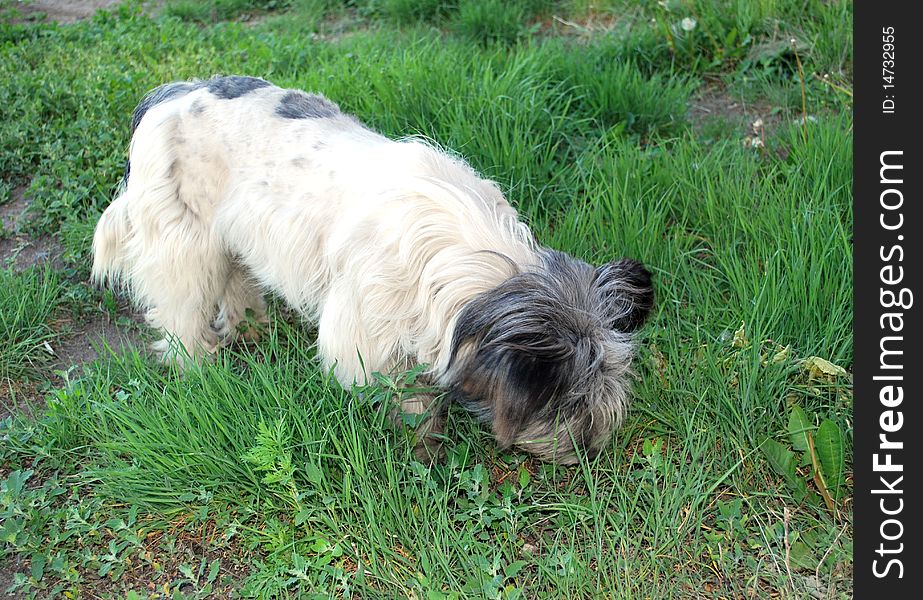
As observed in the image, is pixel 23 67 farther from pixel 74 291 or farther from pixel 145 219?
pixel 145 219

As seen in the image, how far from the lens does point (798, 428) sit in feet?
9.11

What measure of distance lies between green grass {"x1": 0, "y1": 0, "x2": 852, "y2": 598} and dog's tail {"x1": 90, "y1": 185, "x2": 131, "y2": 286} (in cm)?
39

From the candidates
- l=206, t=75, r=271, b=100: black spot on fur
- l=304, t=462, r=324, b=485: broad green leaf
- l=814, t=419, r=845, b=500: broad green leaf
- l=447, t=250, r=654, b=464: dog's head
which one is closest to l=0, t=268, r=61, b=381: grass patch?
l=206, t=75, r=271, b=100: black spot on fur

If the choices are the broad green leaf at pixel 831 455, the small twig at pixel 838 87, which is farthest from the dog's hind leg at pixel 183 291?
the small twig at pixel 838 87

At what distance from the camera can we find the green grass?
2.63 m

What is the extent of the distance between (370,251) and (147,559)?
1.29 metres

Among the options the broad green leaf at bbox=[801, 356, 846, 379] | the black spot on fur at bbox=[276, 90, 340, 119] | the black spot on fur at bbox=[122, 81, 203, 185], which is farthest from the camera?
the black spot on fur at bbox=[122, 81, 203, 185]

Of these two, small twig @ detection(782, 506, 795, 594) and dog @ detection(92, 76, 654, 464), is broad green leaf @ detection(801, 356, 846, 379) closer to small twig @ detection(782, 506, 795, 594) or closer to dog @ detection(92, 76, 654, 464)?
small twig @ detection(782, 506, 795, 594)

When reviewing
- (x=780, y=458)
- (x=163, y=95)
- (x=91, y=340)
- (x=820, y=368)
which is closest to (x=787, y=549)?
(x=780, y=458)

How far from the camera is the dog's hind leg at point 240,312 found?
3756mm

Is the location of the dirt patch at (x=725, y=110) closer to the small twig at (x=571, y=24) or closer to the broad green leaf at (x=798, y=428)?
the small twig at (x=571, y=24)

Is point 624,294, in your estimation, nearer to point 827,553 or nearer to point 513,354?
point 513,354

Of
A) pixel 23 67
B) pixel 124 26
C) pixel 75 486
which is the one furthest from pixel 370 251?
pixel 124 26

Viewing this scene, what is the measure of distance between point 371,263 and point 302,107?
38.4 inches
